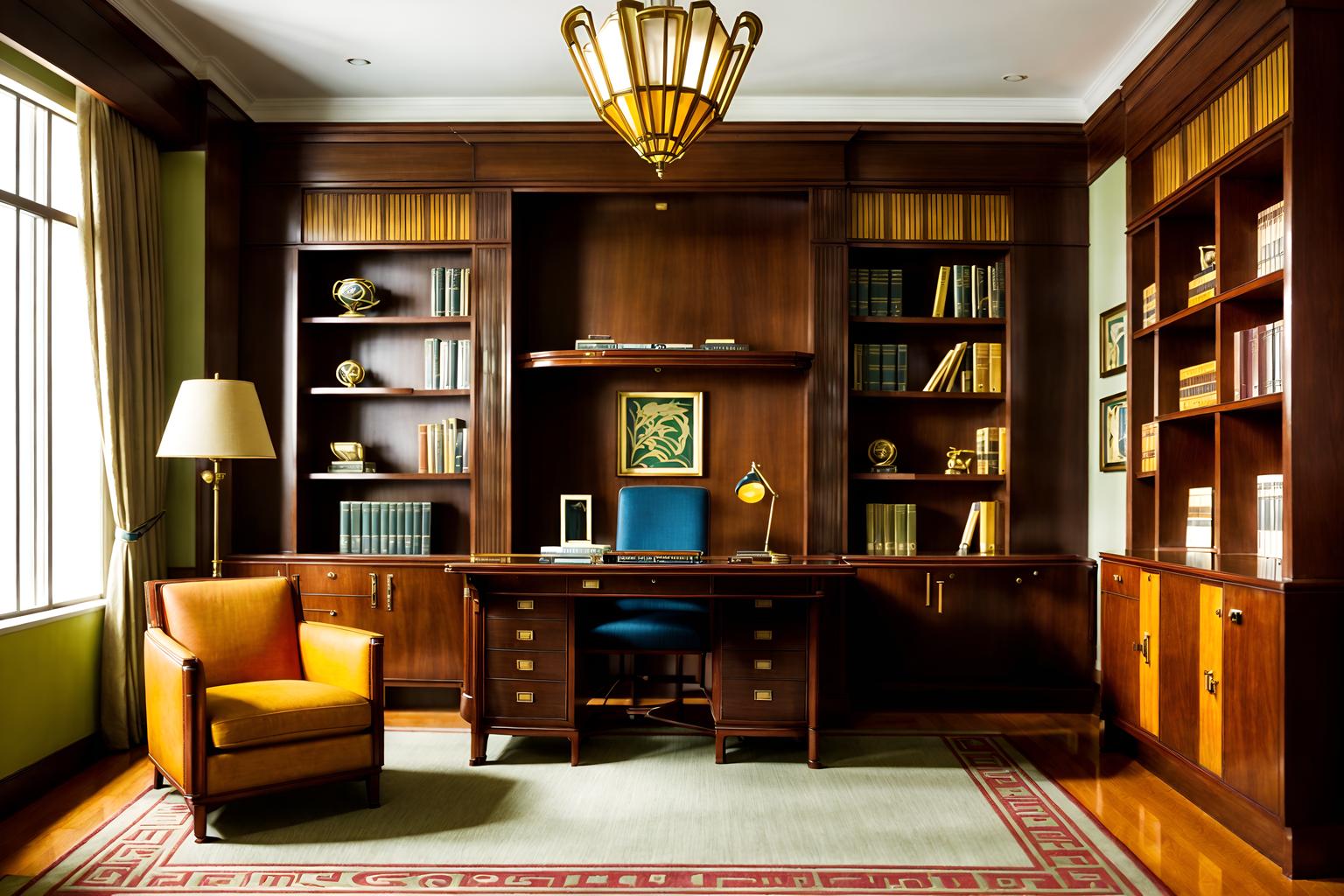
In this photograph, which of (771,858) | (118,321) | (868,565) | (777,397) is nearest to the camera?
(771,858)

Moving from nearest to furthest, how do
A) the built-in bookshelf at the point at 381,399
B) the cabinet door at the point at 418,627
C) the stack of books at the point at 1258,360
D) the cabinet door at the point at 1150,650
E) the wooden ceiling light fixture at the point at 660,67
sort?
the wooden ceiling light fixture at the point at 660,67
the stack of books at the point at 1258,360
the cabinet door at the point at 1150,650
the cabinet door at the point at 418,627
the built-in bookshelf at the point at 381,399

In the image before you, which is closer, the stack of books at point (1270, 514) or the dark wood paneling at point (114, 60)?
the stack of books at point (1270, 514)

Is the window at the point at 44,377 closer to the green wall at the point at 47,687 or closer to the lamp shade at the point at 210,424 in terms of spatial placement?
the green wall at the point at 47,687

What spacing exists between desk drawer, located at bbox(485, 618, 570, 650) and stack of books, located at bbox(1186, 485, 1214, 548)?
268 centimetres

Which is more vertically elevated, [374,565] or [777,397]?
[777,397]

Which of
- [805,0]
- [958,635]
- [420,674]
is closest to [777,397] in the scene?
[958,635]

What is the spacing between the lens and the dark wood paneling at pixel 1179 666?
3.41m

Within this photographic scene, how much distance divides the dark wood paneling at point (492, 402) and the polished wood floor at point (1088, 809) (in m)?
1.02

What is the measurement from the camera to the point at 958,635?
4.78 meters

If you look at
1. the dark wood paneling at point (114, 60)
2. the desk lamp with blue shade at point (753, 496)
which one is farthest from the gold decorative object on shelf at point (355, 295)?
the desk lamp with blue shade at point (753, 496)

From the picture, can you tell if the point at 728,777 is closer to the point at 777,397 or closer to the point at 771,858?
the point at 771,858

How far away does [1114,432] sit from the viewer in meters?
4.62

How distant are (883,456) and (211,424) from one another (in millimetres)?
3230

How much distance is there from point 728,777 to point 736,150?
3098 millimetres
